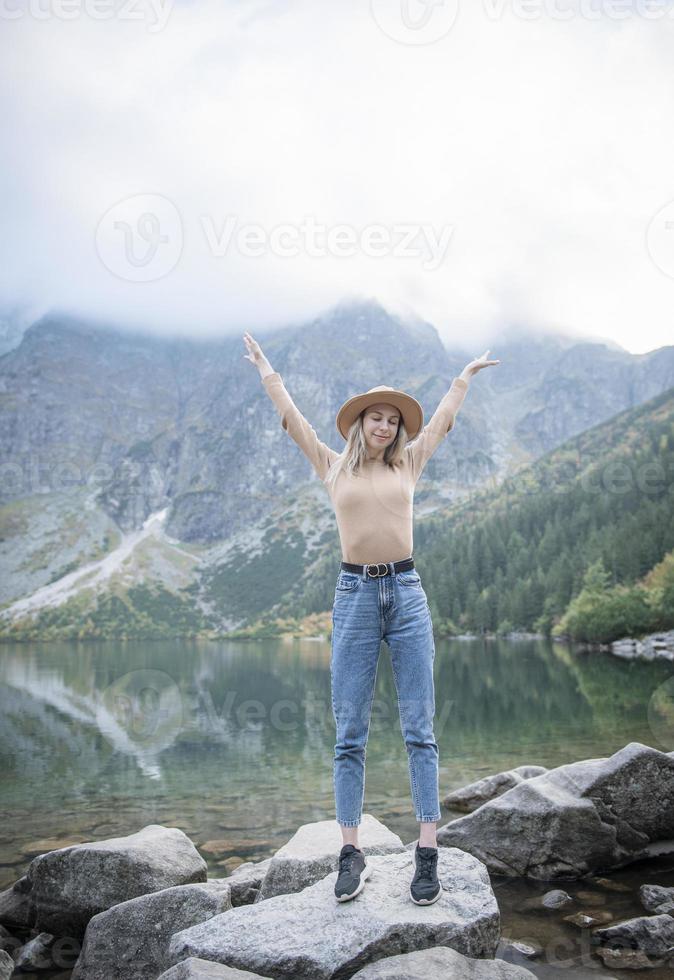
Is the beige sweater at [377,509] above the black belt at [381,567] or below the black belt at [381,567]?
above

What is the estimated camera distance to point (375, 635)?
5.43 m

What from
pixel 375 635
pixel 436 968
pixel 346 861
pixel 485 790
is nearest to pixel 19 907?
pixel 346 861

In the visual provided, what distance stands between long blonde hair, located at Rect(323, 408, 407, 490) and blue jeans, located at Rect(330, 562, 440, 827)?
2.85 ft

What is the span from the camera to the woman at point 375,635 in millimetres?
5320

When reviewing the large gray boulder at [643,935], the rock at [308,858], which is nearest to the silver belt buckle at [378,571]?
the rock at [308,858]

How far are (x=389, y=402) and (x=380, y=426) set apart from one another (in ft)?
0.80

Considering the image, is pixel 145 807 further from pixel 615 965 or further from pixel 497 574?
pixel 497 574

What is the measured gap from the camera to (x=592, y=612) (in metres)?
62.4

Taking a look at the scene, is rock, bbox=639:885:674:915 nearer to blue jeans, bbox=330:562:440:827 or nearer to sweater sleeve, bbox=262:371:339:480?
blue jeans, bbox=330:562:440:827

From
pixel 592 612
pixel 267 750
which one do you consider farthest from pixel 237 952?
pixel 592 612

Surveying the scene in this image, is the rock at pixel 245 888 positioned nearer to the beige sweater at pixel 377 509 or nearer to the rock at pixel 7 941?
the rock at pixel 7 941

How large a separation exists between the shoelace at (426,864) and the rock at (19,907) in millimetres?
4743

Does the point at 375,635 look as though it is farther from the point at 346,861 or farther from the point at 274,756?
the point at 274,756

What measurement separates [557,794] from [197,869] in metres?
4.45
